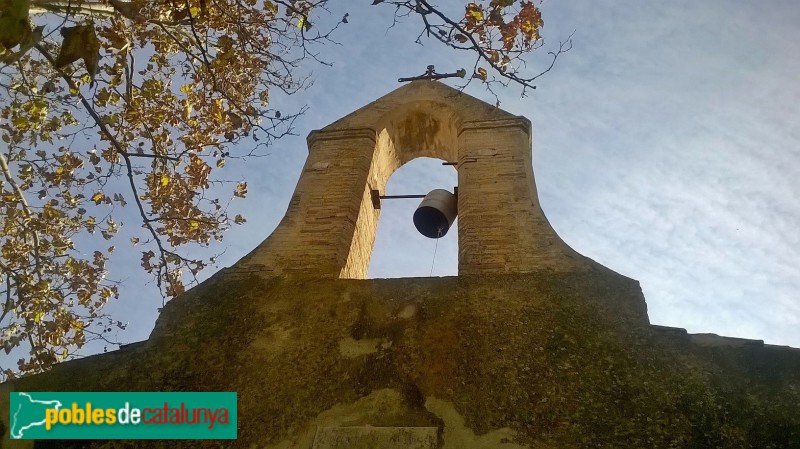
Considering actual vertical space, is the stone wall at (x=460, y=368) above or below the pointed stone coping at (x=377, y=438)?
above

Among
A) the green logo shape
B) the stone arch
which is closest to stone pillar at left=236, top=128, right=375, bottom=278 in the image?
the stone arch

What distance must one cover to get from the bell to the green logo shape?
2675 millimetres

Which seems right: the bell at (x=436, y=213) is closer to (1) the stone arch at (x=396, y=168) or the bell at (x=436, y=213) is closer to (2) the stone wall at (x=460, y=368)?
(1) the stone arch at (x=396, y=168)

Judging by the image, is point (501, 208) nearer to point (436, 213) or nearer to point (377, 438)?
point (436, 213)

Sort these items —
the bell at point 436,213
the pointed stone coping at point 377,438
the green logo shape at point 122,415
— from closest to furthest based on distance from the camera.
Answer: the pointed stone coping at point 377,438
the green logo shape at point 122,415
the bell at point 436,213

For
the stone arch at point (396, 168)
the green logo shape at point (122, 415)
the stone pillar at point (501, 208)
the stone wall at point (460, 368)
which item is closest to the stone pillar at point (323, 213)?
the stone arch at point (396, 168)

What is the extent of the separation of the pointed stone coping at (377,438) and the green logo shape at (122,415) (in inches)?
21.8

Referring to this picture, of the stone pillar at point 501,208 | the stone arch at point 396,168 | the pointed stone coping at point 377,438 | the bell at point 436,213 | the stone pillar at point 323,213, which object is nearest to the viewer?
the pointed stone coping at point 377,438

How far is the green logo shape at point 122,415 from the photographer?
3.09m

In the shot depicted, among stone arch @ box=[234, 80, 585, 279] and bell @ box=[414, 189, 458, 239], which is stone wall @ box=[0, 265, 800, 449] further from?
bell @ box=[414, 189, 458, 239]

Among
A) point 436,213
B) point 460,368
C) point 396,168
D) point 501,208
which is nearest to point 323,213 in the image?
point 436,213

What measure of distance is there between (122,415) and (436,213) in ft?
10.1

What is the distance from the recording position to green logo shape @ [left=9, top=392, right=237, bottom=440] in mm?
3090

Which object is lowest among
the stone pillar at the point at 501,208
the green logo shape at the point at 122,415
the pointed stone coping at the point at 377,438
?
the pointed stone coping at the point at 377,438
